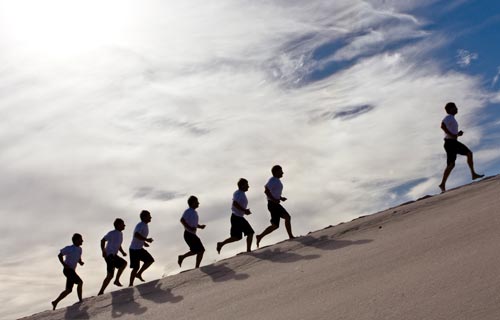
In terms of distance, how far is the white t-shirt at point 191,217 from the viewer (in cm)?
1144

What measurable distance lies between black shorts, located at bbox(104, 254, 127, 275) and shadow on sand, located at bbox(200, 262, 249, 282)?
216cm

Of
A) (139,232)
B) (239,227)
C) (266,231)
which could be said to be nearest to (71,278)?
(139,232)

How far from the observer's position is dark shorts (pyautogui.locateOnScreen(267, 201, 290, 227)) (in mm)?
11438

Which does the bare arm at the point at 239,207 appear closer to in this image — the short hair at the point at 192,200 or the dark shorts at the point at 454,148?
the short hair at the point at 192,200

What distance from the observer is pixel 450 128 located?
11.4 m

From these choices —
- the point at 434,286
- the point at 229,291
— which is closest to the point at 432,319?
the point at 434,286

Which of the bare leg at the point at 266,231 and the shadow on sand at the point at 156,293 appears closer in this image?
the shadow on sand at the point at 156,293

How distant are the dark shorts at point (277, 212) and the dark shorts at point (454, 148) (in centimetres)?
330

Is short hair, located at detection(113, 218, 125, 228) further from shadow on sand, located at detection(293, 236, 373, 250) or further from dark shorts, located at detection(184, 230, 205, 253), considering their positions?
shadow on sand, located at detection(293, 236, 373, 250)

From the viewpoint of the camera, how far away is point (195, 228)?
11500 millimetres

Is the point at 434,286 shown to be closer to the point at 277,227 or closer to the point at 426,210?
the point at 426,210

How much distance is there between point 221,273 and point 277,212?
2.52m

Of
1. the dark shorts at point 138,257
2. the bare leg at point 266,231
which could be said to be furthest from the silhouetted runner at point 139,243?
the bare leg at point 266,231

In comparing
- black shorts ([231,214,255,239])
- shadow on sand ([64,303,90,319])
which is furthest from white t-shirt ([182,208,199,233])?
shadow on sand ([64,303,90,319])
